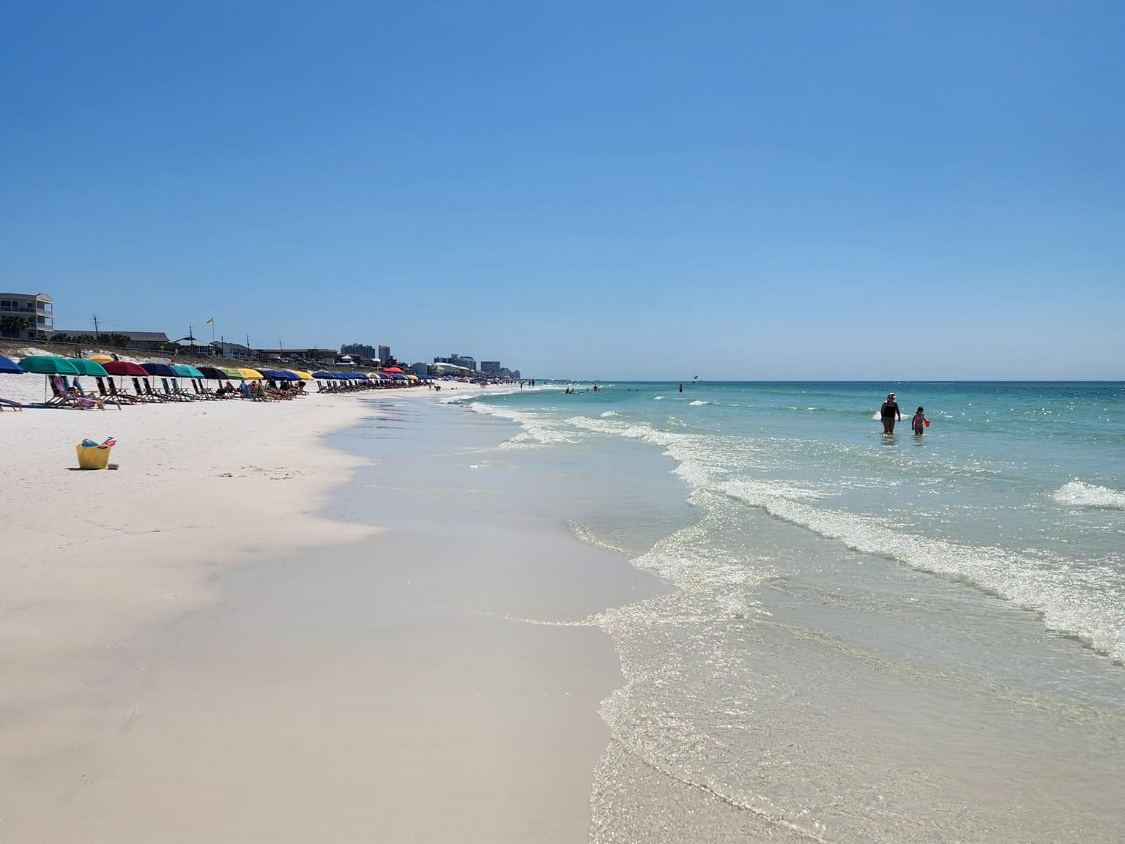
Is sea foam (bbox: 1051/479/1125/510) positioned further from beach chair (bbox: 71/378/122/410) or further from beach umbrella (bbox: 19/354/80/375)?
beach chair (bbox: 71/378/122/410)

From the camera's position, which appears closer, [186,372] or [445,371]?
[186,372]

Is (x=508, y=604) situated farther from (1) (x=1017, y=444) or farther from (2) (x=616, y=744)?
(1) (x=1017, y=444)

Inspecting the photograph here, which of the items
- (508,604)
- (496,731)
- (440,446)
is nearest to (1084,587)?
(508,604)

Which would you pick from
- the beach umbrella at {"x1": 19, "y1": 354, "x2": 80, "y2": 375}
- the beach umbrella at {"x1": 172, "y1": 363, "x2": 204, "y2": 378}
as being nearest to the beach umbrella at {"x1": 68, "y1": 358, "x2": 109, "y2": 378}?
the beach umbrella at {"x1": 19, "y1": 354, "x2": 80, "y2": 375}

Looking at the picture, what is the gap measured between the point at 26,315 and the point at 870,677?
98103 mm

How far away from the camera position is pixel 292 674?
13.9 ft

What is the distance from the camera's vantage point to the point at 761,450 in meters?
20.2

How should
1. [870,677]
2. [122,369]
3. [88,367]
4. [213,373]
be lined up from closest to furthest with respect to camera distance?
1. [870,677]
2. [88,367]
3. [122,369]
4. [213,373]

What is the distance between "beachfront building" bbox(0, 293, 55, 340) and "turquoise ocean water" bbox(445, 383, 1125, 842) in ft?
276

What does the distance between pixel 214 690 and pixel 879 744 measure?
139 inches

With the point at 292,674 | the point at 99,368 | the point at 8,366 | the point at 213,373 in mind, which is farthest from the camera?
the point at 213,373

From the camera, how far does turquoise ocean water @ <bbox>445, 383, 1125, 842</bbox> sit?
10.1 feet

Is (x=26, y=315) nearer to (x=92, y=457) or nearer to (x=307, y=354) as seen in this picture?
(x=307, y=354)

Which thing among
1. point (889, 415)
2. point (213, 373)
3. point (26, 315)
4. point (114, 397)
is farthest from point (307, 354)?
point (889, 415)
